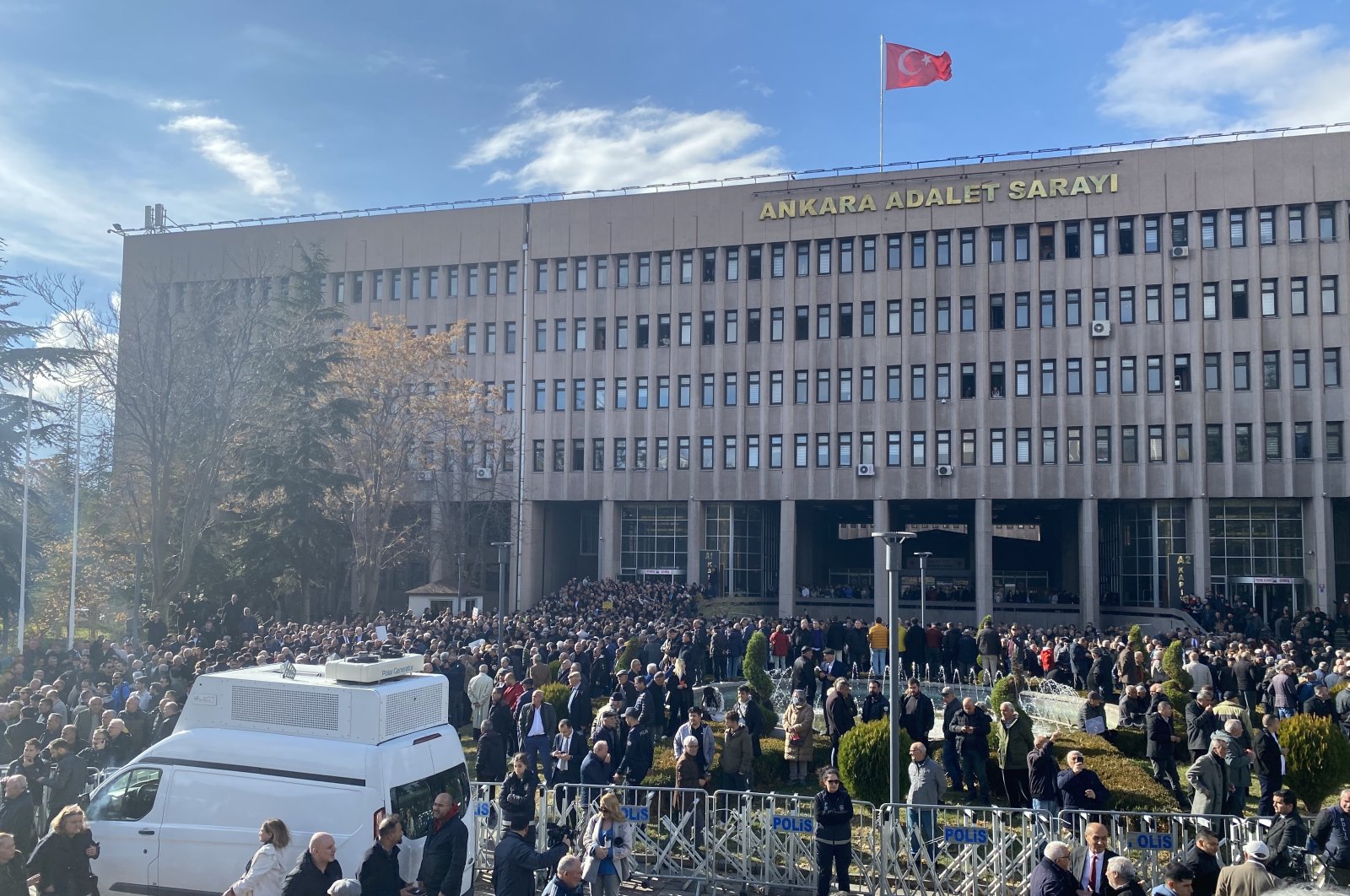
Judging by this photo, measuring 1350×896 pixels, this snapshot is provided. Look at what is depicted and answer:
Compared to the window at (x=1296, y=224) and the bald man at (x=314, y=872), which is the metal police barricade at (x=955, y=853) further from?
the window at (x=1296, y=224)

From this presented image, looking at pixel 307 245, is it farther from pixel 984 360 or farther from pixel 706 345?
pixel 984 360

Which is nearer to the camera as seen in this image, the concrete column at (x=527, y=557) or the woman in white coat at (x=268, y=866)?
the woman in white coat at (x=268, y=866)

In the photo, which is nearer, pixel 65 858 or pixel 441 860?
pixel 65 858

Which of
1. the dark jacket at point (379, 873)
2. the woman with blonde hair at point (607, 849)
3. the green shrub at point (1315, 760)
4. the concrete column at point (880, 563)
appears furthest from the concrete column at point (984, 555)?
the dark jacket at point (379, 873)

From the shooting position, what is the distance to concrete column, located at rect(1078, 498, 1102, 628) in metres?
42.7

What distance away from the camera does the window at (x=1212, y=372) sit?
4203 cm

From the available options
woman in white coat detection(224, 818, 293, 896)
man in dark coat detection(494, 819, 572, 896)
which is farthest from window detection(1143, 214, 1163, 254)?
woman in white coat detection(224, 818, 293, 896)

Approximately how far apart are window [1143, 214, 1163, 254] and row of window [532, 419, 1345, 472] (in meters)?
7.13

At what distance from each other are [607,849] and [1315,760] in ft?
31.4

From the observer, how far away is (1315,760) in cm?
1337

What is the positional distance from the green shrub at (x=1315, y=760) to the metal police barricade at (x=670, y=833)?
24.5ft

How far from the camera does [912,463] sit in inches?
1762

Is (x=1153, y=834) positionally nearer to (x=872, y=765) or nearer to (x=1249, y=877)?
(x=1249, y=877)

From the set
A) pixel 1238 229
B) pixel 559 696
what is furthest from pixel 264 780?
pixel 1238 229
